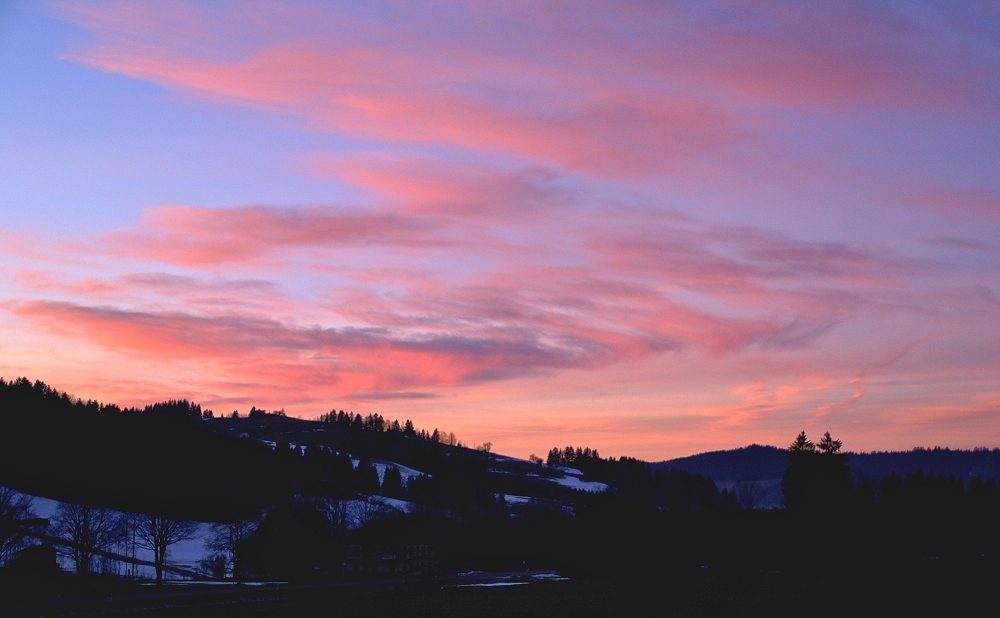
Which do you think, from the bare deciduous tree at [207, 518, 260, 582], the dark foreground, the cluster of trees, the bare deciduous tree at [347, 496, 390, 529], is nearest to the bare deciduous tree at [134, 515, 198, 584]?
the cluster of trees

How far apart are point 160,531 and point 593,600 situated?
61.6 meters

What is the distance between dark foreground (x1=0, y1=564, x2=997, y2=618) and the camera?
186 feet

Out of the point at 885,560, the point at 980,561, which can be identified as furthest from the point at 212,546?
the point at 980,561

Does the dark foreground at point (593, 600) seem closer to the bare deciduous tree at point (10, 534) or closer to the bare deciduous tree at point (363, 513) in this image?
the bare deciduous tree at point (10, 534)

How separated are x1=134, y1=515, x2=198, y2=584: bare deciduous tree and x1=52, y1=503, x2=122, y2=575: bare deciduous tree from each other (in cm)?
338

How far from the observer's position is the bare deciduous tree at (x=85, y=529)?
101 m

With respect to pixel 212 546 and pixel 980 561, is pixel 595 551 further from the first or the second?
pixel 212 546

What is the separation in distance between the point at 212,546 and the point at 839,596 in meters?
84.2

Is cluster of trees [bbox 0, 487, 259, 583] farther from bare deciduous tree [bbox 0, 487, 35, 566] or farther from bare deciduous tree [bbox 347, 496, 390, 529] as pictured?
bare deciduous tree [bbox 347, 496, 390, 529]

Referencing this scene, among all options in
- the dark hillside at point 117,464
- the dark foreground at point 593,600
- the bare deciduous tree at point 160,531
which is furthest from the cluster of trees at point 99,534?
the dark foreground at point 593,600

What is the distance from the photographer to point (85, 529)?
103062mm

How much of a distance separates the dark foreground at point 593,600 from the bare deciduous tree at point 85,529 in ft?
76.7

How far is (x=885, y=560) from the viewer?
3728 inches

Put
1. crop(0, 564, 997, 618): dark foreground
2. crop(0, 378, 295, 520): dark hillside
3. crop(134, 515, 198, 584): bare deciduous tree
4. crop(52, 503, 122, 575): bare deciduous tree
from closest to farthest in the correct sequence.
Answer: crop(0, 564, 997, 618): dark foreground
crop(52, 503, 122, 575): bare deciduous tree
crop(134, 515, 198, 584): bare deciduous tree
crop(0, 378, 295, 520): dark hillside
